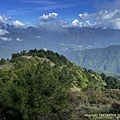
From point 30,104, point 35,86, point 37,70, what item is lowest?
point 30,104

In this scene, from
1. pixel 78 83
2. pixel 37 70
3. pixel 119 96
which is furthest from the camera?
pixel 78 83

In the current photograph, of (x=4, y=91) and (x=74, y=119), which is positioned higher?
(x=4, y=91)

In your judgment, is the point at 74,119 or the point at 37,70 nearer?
the point at 74,119

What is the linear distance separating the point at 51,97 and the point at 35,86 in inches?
97.0

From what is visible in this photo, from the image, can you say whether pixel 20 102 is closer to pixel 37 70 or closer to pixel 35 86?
pixel 35 86

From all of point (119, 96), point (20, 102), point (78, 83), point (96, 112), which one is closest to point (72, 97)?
point (96, 112)

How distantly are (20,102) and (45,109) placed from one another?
3.07 meters

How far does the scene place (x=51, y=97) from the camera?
33344 millimetres

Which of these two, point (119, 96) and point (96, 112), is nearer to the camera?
point (96, 112)

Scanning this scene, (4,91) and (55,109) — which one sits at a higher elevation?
(4,91)

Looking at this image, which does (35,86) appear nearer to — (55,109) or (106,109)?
(55,109)

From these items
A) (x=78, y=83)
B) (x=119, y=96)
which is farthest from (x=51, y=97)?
(x=78, y=83)

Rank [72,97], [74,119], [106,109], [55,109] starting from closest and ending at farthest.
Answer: [74,119], [55,109], [106,109], [72,97]

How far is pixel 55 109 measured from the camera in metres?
32.9
